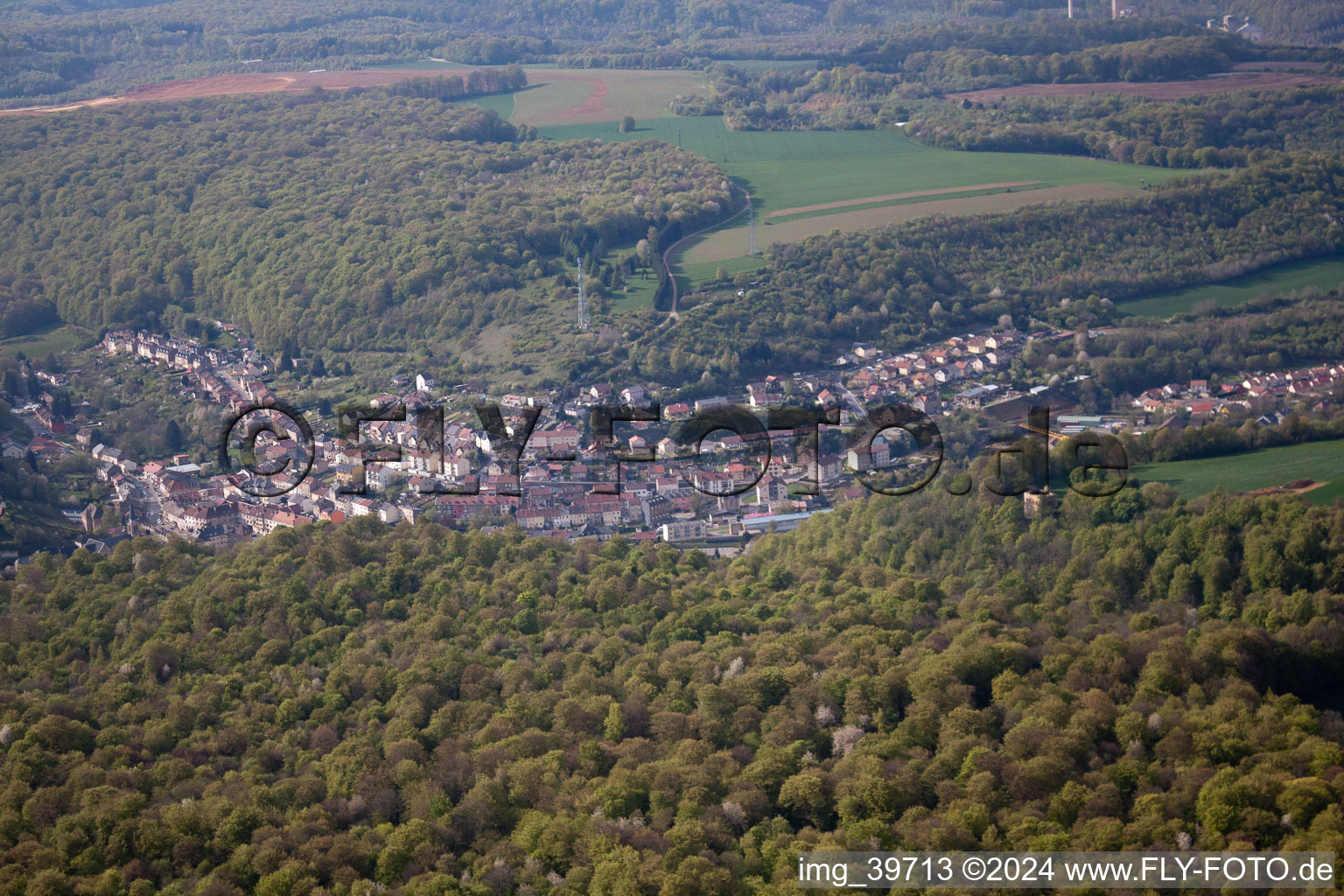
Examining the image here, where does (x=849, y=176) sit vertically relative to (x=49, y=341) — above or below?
above

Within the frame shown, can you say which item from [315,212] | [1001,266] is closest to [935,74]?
[1001,266]

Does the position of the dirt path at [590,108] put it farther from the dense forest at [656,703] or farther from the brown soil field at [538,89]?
the dense forest at [656,703]

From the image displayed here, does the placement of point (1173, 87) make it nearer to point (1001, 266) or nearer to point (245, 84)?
point (1001, 266)

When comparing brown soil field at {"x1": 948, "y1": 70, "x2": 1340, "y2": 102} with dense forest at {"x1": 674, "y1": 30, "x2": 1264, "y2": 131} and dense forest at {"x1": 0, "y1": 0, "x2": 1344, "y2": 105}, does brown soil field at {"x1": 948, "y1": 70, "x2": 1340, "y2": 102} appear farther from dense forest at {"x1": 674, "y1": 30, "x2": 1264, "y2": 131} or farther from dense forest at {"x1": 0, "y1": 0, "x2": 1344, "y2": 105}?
dense forest at {"x1": 0, "y1": 0, "x2": 1344, "y2": 105}

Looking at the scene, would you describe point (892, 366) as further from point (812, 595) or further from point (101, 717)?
point (101, 717)

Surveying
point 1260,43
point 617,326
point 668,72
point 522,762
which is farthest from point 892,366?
point 1260,43
